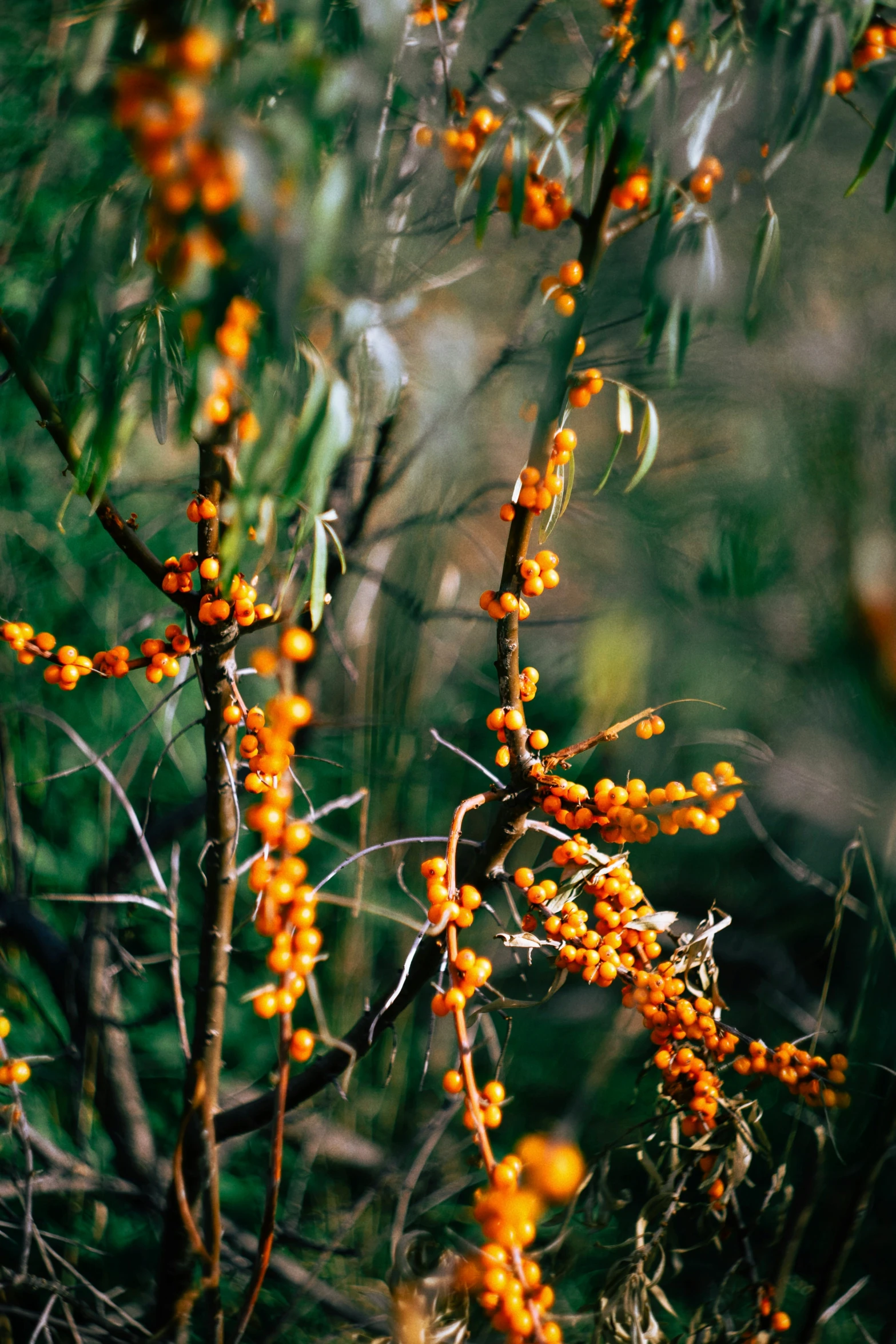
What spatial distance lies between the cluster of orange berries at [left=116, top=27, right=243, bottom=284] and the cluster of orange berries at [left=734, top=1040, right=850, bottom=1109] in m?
0.52

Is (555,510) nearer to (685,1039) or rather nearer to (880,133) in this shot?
(880,133)

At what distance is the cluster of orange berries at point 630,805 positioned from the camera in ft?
1.27

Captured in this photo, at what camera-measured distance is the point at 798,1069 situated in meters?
0.48

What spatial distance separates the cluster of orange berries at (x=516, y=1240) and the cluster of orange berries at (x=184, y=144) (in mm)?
320

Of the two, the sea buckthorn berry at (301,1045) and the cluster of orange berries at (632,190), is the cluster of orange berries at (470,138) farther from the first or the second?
the sea buckthorn berry at (301,1045)

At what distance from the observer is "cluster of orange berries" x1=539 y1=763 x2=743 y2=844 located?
15.2 inches

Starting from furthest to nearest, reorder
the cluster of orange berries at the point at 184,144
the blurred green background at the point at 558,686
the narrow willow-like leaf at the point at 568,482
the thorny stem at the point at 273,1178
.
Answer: the blurred green background at the point at 558,686, the narrow willow-like leaf at the point at 568,482, the thorny stem at the point at 273,1178, the cluster of orange berries at the point at 184,144

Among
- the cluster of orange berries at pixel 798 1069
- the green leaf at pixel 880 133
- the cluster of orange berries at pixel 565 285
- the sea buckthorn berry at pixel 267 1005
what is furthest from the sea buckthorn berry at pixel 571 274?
the cluster of orange berries at pixel 798 1069

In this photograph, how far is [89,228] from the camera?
0.95 feet


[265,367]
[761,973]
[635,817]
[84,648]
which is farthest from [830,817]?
[84,648]

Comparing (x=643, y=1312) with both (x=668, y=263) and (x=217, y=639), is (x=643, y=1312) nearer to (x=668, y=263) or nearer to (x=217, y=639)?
(x=217, y=639)

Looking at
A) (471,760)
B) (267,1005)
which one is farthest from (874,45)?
(267,1005)

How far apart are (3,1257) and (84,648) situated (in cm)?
69

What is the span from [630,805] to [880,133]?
31 centimetres
